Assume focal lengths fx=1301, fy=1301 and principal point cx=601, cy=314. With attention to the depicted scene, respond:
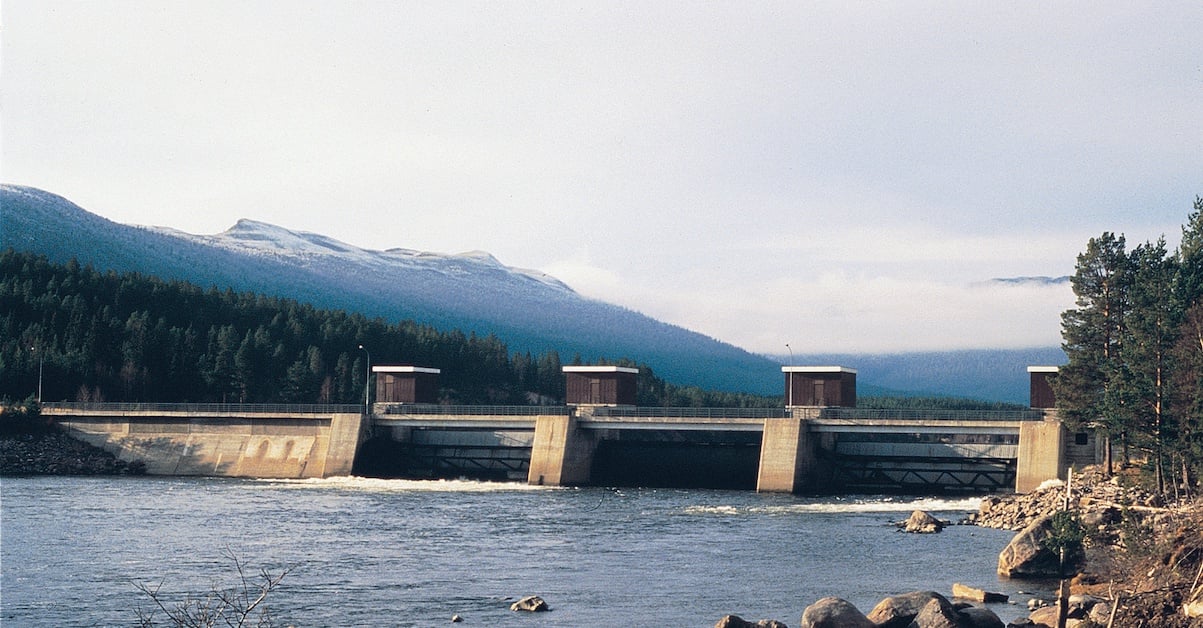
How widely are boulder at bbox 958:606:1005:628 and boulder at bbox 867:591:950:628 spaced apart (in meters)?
0.88

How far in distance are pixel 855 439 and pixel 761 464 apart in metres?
9.40

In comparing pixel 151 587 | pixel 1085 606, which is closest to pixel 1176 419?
pixel 1085 606

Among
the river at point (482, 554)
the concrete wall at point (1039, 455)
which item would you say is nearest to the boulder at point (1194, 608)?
the river at point (482, 554)

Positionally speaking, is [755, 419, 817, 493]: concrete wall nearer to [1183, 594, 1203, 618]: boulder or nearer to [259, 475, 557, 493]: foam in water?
[259, 475, 557, 493]: foam in water

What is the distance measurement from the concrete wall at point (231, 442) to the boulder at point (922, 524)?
51670 millimetres

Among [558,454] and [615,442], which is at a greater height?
[615,442]

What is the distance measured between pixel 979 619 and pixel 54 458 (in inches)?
3790

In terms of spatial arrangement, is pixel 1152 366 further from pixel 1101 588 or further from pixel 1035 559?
pixel 1101 588

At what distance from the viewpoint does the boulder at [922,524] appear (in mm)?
62425

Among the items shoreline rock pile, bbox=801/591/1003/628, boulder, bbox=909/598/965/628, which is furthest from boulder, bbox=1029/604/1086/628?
boulder, bbox=909/598/965/628

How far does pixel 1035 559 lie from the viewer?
151 ft

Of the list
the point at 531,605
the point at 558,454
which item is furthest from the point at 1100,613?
the point at 558,454

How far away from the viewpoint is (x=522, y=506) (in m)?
78.6

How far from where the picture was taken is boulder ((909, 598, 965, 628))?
1326 inches
